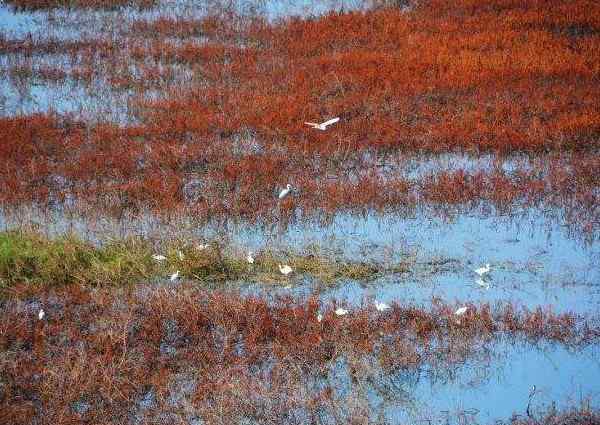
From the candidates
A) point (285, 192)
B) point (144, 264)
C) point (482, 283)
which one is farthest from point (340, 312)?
point (285, 192)

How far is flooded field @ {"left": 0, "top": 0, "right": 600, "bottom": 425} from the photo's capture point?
19.4ft

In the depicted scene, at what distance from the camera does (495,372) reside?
19.8 ft

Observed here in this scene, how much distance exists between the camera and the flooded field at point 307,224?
233 inches

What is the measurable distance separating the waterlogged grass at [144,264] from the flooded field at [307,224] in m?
0.02

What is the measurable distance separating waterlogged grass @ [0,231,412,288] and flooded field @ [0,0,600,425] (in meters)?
0.02

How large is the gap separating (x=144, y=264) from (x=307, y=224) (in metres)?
1.97

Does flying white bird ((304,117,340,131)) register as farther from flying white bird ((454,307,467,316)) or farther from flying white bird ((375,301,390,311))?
flying white bird ((454,307,467,316))

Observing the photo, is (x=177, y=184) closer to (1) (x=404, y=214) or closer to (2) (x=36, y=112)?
(1) (x=404, y=214)

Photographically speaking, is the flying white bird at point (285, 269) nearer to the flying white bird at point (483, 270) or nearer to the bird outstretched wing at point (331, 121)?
the flying white bird at point (483, 270)

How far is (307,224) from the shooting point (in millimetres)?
8703

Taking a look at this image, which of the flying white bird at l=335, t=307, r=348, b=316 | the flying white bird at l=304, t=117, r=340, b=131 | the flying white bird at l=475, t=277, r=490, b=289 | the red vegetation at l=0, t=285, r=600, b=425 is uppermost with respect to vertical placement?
the flying white bird at l=304, t=117, r=340, b=131

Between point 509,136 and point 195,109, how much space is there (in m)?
4.67

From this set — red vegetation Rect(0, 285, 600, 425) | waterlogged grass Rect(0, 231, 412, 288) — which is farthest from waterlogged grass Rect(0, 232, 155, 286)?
red vegetation Rect(0, 285, 600, 425)

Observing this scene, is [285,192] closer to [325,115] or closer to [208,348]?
[325,115]
